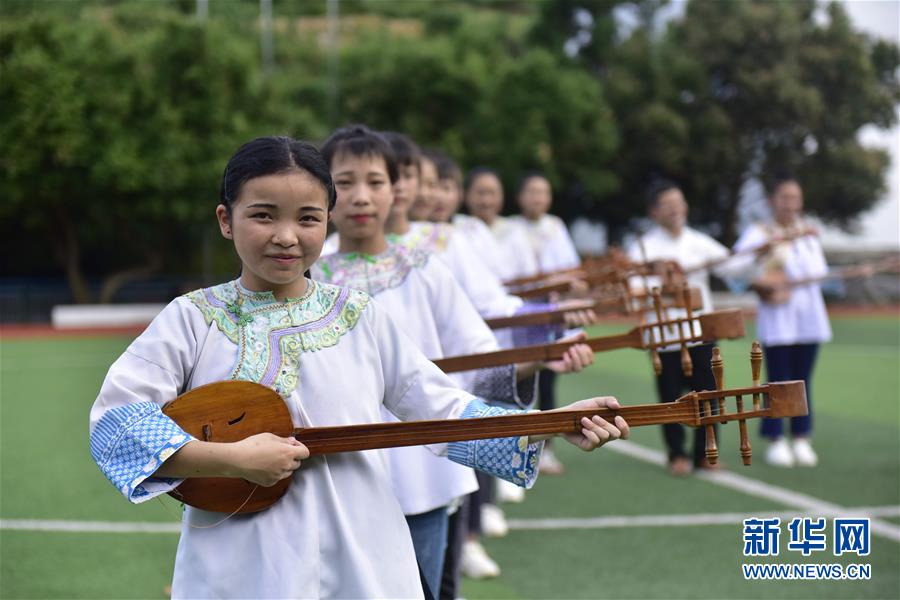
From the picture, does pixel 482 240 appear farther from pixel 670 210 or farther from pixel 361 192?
pixel 361 192

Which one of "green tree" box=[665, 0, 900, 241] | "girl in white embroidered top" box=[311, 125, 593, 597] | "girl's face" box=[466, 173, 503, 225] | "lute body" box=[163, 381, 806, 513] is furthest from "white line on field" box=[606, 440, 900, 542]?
"green tree" box=[665, 0, 900, 241]

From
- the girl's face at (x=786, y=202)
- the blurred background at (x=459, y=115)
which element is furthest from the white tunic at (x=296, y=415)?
the blurred background at (x=459, y=115)

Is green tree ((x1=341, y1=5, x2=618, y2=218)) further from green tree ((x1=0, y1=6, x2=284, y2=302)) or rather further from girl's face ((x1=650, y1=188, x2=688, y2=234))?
girl's face ((x1=650, y1=188, x2=688, y2=234))

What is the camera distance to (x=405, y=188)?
13.5 ft

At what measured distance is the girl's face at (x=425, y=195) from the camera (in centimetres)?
507

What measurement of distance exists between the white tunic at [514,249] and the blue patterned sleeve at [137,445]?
A: 5.21 metres

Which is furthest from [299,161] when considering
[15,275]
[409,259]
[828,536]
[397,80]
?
[15,275]

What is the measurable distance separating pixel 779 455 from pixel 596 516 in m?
1.94

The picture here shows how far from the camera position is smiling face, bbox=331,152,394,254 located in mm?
3275

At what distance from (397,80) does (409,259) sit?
21.5 meters

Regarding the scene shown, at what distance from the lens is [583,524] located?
5582mm

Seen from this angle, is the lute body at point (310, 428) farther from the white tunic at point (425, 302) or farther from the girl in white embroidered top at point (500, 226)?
the girl in white embroidered top at point (500, 226)

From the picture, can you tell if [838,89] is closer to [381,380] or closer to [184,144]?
[184,144]

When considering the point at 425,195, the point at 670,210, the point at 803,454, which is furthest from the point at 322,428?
the point at 803,454
